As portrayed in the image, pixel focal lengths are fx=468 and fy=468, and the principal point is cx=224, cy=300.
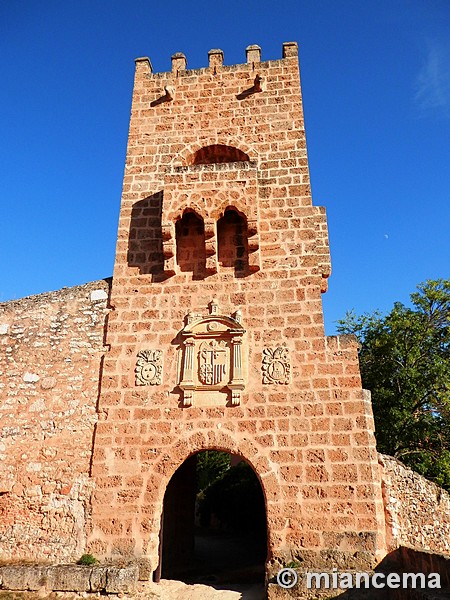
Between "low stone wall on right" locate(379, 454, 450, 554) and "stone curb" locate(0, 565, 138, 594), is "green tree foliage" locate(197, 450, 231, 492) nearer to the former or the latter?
"low stone wall on right" locate(379, 454, 450, 554)

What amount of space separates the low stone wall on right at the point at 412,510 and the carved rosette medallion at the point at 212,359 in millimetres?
2488

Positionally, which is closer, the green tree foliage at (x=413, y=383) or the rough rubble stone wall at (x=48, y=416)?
the rough rubble stone wall at (x=48, y=416)

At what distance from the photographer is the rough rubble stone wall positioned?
22.5 ft

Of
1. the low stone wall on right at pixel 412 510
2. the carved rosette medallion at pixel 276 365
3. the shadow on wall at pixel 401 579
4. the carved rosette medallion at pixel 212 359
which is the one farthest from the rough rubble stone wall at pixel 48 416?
the low stone wall on right at pixel 412 510

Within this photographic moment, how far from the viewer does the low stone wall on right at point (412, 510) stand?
6.66 metres

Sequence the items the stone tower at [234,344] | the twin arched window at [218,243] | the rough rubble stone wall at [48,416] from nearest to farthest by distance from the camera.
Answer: the stone tower at [234,344]
the rough rubble stone wall at [48,416]
the twin arched window at [218,243]

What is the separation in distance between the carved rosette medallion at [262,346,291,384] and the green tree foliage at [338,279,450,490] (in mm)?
6856

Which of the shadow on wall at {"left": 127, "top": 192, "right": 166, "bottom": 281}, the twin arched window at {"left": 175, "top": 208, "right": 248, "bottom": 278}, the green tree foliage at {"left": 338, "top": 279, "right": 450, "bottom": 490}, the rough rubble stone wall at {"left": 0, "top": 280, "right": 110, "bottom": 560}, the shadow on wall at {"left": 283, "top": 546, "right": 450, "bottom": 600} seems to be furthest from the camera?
the green tree foliage at {"left": 338, "top": 279, "right": 450, "bottom": 490}

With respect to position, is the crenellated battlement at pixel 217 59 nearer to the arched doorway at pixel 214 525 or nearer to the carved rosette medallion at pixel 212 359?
the carved rosette medallion at pixel 212 359

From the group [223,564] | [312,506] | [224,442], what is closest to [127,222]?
[224,442]

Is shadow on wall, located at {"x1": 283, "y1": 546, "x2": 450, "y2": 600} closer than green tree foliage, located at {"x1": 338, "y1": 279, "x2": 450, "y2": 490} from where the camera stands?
→ Yes

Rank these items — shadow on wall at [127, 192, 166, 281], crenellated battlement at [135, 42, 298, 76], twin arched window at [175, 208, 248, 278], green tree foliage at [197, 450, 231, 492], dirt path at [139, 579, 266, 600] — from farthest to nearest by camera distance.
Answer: green tree foliage at [197, 450, 231, 492]
crenellated battlement at [135, 42, 298, 76]
shadow on wall at [127, 192, 166, 281]
twin arched window at [175, 208, 248, 278]
dirt path at [139, 579, 266, 600]

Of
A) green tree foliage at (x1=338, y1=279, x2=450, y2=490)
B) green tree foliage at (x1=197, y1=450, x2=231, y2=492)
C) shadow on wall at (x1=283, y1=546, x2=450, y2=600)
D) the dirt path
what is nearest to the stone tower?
shadow on wall at (x1=283, y1=546, x2=450, y2=600)

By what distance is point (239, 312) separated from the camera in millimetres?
7680
